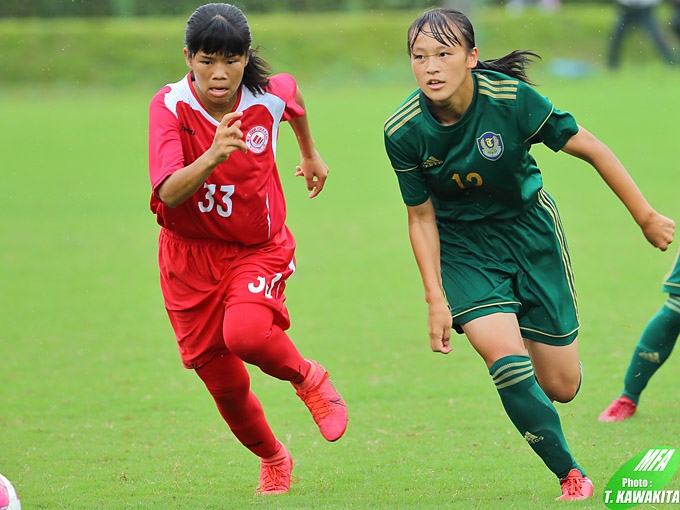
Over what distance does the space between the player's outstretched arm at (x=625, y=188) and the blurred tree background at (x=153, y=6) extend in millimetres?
20020

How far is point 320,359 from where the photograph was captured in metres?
7.91

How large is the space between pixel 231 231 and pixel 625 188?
1774 mm

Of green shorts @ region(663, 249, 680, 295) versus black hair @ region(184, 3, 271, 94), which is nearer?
black hair @ region(184, 3, 271, 94)

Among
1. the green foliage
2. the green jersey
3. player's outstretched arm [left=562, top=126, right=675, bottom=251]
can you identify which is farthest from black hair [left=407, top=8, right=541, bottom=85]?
the green foliage

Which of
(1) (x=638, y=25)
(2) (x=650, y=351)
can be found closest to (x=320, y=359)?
(2) (x=650, y=351)

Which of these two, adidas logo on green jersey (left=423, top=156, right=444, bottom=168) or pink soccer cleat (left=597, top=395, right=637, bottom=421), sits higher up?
adidas logo on green jersey (left=423, top=156, right=444, bottom=168)

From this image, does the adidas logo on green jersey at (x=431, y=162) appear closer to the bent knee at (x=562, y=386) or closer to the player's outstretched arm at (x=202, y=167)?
the player's outstretched arm at (x=202, y=167)

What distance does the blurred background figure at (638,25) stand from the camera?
78.6 feet

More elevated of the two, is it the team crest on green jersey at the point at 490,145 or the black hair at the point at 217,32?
the black hair at the point at 217,32

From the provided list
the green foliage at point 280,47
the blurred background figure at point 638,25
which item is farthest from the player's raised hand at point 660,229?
the blurred background figure at point 638,25

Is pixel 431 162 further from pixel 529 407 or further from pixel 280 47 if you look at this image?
pixel 280 47

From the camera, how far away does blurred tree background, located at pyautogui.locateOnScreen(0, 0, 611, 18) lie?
81.8 feet

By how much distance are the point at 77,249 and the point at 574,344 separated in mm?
8594

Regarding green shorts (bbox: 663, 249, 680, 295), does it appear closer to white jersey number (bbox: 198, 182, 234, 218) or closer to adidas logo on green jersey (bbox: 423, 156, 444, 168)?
adidas logo on green jersey (bbox: 423, 156, 444, 168)
